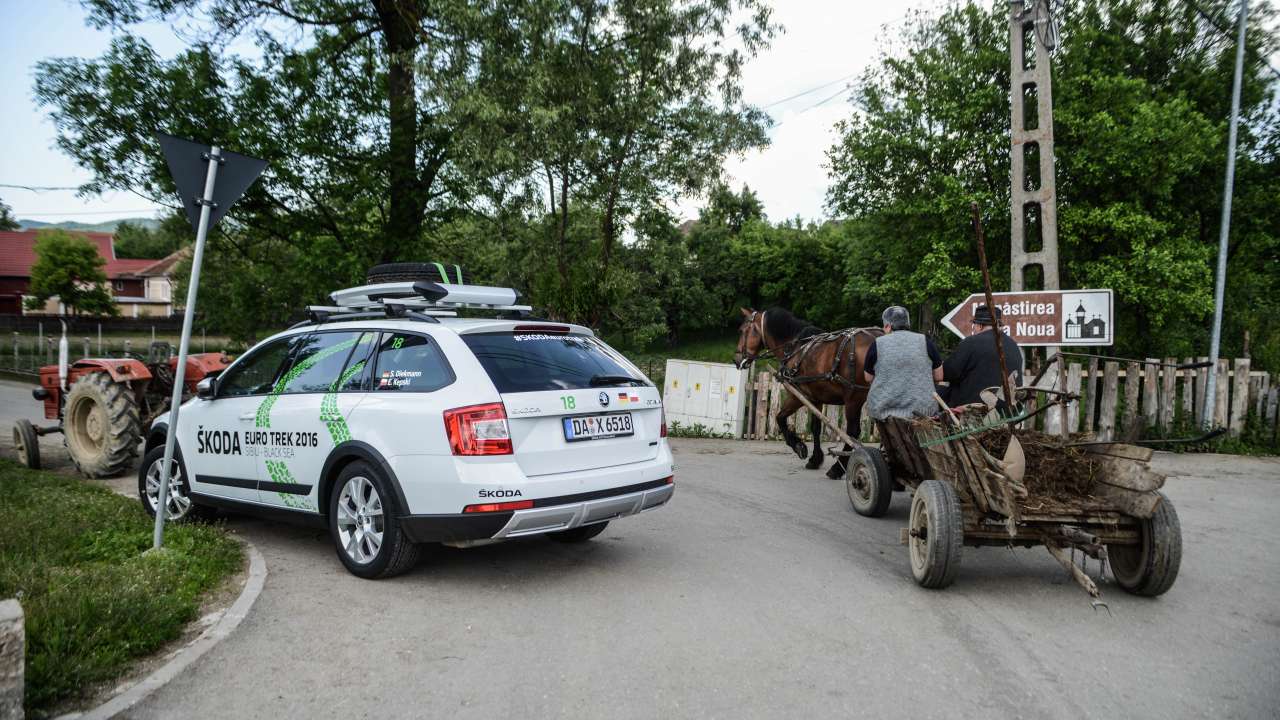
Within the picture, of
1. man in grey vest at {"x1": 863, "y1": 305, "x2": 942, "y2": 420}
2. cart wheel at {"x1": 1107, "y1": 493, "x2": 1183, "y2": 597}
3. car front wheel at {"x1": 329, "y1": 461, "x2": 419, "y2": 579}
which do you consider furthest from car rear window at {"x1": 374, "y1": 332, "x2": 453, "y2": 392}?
cart wheel at {"x1": 1107, "y1": 493, "x2": 1183, "y2": 597}

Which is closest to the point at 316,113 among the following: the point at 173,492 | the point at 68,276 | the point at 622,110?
the point at 622,110

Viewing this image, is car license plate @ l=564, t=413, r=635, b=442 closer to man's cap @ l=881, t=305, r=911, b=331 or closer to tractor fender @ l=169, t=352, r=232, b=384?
man's cap @ l=881, t=305, r=911, b=331

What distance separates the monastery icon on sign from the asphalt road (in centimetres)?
Answer: 375

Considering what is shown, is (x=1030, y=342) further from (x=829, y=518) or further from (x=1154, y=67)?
(x=1154, y=67)

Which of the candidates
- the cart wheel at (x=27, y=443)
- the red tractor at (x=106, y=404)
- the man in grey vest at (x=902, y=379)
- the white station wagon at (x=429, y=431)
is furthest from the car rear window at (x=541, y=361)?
the cart wheel at (x=27, y=443)

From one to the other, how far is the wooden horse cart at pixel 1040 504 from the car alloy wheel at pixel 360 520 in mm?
3562

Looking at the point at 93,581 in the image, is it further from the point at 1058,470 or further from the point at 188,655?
the point at 1058,470

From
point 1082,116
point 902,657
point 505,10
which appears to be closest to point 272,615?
point 902,657

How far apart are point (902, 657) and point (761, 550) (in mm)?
2309

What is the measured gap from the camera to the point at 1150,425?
14.9 m

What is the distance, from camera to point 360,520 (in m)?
5.58

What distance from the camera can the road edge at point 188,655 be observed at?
3561mm

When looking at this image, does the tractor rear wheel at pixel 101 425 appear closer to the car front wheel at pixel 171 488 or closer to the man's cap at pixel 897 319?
the car front wheel at pixel 171 488

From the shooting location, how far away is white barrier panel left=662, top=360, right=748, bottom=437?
48.9 ft
